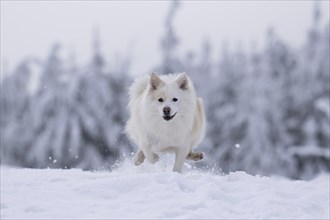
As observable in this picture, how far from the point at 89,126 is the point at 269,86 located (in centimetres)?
776

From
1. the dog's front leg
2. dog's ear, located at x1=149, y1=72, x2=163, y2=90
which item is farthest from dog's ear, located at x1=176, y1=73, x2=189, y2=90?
the dog's front leg

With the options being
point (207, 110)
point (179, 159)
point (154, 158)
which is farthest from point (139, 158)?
point (207, 110)

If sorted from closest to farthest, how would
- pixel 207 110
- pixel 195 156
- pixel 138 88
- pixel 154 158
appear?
pixel 154 158 < pixel 195 156 < pixel 138 88 < pixel 207 110

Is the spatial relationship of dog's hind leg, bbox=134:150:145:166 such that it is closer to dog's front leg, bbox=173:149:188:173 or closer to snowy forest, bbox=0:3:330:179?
dog's front leg, bbox=173:149:188:173

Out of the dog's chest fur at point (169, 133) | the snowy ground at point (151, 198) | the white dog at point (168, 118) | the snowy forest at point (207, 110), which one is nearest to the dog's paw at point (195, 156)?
the white dog at point (168, 118)

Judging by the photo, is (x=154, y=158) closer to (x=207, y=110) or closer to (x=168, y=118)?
(x=168, y=118)

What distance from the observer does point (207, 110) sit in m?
26.0

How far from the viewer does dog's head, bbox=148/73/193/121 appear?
8328mm

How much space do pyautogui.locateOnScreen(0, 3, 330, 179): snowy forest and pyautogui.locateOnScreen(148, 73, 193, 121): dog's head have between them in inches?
509

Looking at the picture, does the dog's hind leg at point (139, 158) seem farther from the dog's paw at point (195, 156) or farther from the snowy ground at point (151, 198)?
the snowy ground at point (151, 198)

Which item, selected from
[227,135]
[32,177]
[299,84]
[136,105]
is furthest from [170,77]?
[299,84]

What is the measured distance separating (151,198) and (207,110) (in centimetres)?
2047

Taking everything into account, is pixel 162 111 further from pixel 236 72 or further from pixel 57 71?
pixel 236 72

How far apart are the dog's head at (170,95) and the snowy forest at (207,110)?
1293 cm
